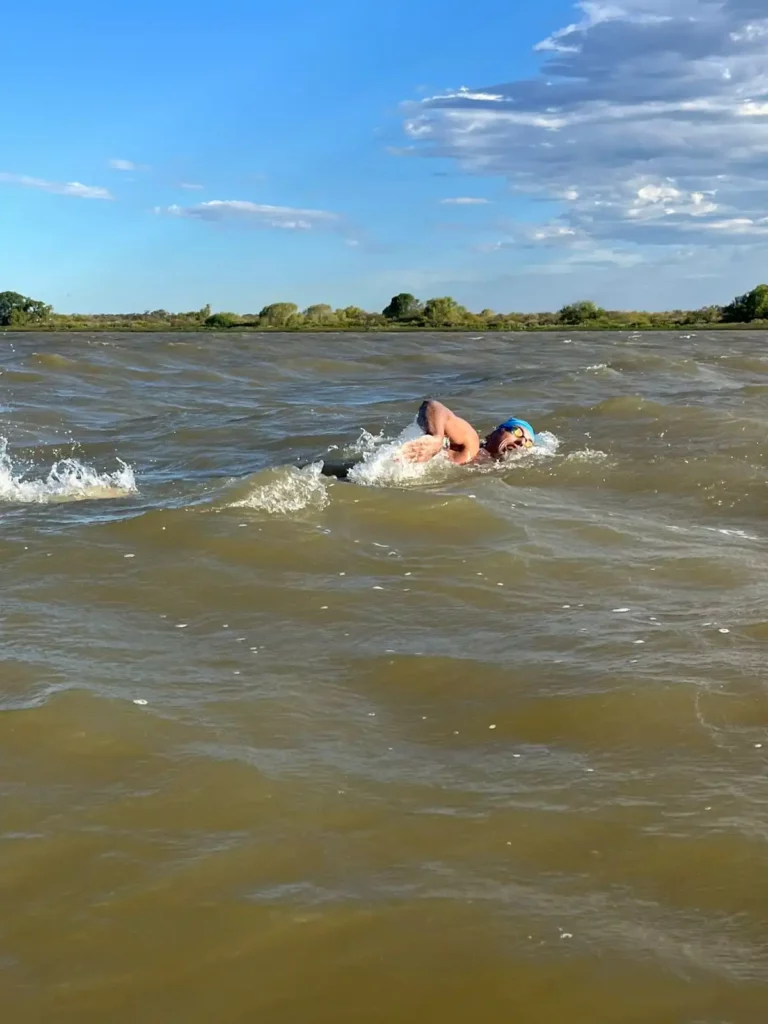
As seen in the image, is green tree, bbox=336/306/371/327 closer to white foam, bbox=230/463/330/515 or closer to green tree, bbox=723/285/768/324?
green tree, bbox=723/285/768/324

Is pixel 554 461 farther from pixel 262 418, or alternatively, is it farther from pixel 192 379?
pixel 192 379

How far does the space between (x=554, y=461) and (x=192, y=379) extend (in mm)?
12673

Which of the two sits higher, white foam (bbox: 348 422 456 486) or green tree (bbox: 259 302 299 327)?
green tree (bbox: 259 302 299 327)

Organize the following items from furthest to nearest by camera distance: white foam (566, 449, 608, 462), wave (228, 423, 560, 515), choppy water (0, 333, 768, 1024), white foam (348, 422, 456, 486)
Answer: white foam (566, 449, 608, 462), white foam (348, 422, 456, 486), wave (228, 423, 560, 515), choppy water (0, 333, 768, 1024)

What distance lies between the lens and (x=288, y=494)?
26.6 ft

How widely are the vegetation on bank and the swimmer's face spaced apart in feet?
120

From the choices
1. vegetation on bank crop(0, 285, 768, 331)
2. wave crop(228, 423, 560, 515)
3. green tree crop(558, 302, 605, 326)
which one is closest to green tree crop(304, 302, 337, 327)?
vegetation on bank crop(0, 285, 768, 331)

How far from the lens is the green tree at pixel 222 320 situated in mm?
52750

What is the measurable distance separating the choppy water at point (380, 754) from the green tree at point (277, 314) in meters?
45.8

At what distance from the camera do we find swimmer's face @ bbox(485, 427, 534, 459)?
10.8 meters

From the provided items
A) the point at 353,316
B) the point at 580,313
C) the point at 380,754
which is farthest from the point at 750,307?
the point at 380,754

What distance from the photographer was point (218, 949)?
→ 282 cm

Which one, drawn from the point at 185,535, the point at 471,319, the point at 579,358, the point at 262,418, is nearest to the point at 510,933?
the point at 185,535

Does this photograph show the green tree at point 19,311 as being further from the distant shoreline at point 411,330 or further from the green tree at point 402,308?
the green tree at point 402,308
